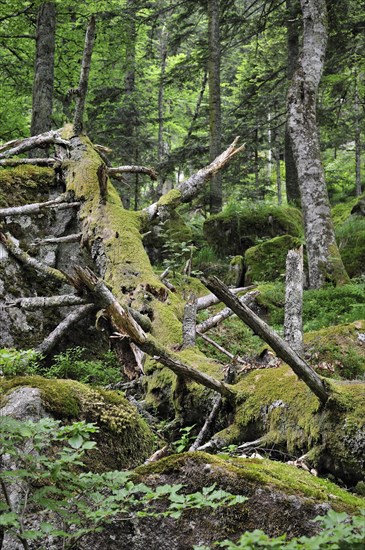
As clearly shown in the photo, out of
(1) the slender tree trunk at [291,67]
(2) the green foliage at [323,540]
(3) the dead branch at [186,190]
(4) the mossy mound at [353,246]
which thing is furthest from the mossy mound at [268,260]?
(2) the green foliage at [323,540]

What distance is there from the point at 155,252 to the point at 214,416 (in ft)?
27.2

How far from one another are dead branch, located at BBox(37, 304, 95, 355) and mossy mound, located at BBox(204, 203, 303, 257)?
21.0 feet

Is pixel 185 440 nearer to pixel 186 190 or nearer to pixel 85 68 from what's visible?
pixel 186 190

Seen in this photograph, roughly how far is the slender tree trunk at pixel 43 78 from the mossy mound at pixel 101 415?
851 centimetres

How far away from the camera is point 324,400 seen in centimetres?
348

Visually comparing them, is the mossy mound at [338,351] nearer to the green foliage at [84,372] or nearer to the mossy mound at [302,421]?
the mossy mound at [302,421]

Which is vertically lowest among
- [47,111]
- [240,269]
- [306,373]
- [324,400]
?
[324,400]

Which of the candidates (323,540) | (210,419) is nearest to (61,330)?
(210,419)

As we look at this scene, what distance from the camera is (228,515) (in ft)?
7.56

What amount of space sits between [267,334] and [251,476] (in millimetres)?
927

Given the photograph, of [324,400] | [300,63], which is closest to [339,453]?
[324,400]

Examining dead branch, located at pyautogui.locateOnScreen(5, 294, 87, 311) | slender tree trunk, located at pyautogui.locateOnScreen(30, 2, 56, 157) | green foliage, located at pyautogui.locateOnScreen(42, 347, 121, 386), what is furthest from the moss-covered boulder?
slender tree trunk, located at pyautogui.locateOnScreen(30, 2, 56, 157)

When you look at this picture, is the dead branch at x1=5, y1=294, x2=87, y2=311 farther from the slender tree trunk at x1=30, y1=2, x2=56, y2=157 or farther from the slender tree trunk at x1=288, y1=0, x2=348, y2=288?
the slender tree trunk at x1=30, y1=2, x2=56, y2=157

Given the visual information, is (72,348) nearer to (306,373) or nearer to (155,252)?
(306,373)
